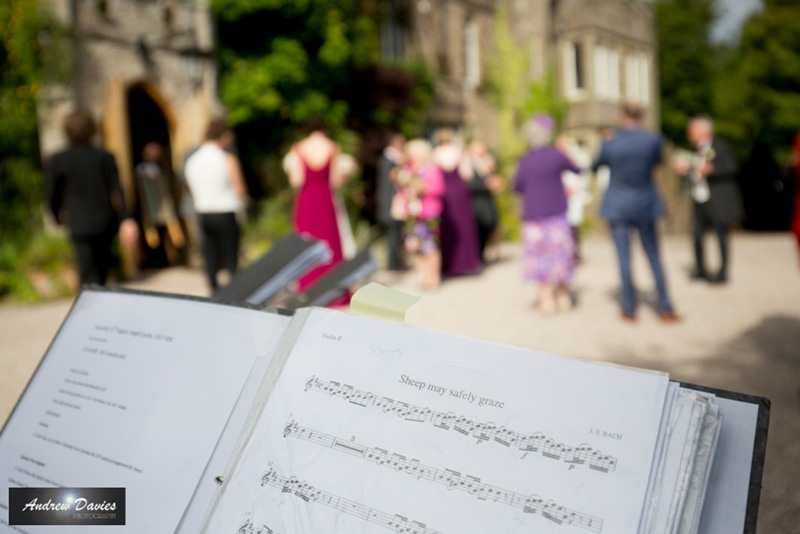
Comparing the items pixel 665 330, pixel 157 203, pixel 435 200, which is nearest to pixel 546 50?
pixel 435 200

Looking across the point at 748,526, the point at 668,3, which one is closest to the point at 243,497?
the point at 748,526

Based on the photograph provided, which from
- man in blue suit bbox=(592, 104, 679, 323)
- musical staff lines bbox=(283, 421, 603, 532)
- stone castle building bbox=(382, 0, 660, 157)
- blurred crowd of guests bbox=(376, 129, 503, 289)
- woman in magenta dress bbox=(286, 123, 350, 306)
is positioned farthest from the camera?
stone castle building bbox=(382, 0, 660, 157)

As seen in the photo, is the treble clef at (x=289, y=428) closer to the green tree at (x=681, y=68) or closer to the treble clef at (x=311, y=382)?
the treble clef at (x=311, y=382)

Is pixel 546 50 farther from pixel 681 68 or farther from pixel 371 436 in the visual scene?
pixel 371 436

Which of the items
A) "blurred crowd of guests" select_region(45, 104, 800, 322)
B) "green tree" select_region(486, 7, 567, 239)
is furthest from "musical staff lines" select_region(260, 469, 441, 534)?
"green tree" select_region(486, 7, 567, 239)

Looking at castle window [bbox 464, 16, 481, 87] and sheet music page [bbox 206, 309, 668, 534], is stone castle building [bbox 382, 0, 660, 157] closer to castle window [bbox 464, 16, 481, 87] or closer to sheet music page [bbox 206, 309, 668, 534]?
castle window [bbox 464, 16, 481, 87]

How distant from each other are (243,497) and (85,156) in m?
4.66

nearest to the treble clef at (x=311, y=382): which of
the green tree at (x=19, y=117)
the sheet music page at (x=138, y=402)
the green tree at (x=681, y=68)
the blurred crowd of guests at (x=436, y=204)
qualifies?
the sheet music page at (x=138, y=402)

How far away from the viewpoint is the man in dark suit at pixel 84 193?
16.0ft

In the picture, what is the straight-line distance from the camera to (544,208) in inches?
242

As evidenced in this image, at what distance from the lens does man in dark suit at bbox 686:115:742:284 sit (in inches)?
302

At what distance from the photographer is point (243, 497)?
948 millimetres

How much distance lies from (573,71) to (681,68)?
15.6 m

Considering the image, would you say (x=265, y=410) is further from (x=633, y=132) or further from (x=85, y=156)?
(x=633, y=132)
